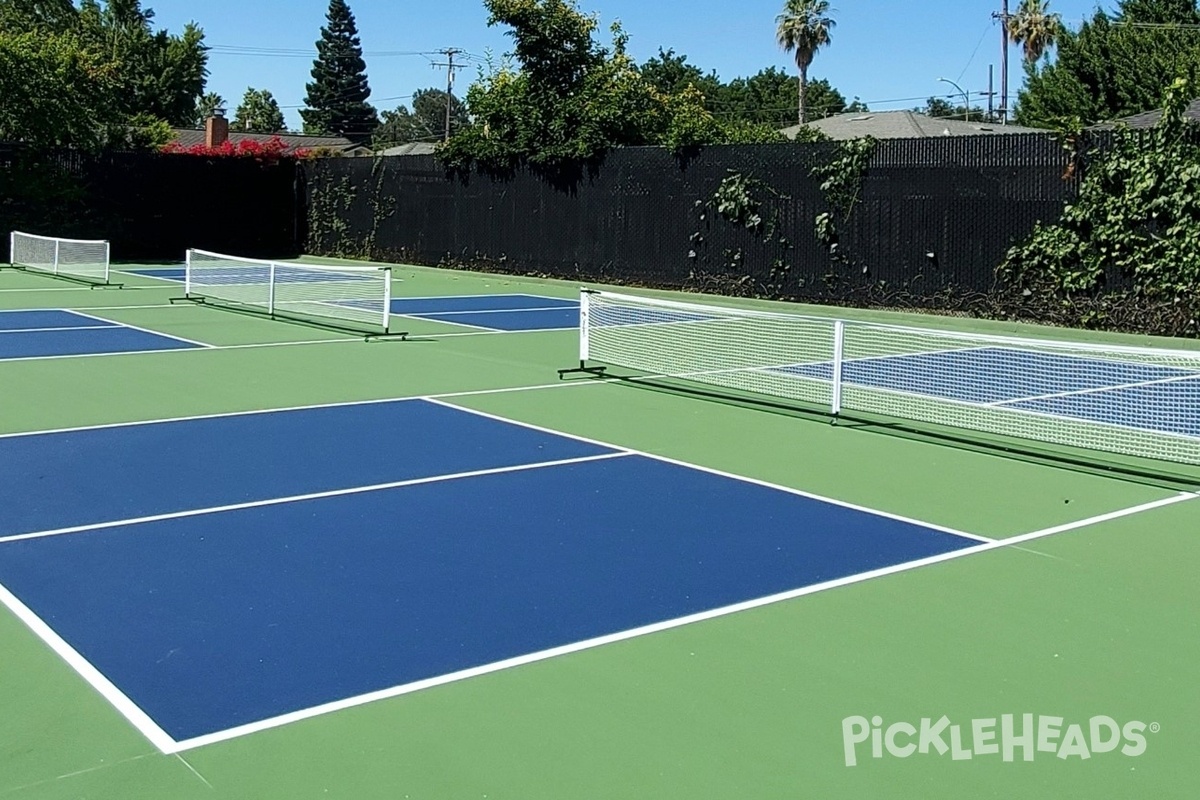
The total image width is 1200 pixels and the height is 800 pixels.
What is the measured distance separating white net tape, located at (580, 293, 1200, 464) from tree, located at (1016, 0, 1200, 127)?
92.9 ft

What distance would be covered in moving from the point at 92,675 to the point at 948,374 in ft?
35.4

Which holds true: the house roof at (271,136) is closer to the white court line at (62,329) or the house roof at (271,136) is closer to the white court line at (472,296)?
the white court line at (472,296)

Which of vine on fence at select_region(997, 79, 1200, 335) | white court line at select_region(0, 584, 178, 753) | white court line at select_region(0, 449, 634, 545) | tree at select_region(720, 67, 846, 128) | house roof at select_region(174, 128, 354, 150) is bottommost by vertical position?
white court line at select_region(0, 584, 178, 753)

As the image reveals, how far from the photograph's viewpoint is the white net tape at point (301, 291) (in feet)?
62.1

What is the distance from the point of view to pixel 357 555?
7180 millimetres

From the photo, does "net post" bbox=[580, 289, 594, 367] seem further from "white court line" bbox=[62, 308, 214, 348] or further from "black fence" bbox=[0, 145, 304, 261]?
"black fence" bbox=[0, 145, 304, 261]

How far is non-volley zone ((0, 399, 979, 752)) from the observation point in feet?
18.1

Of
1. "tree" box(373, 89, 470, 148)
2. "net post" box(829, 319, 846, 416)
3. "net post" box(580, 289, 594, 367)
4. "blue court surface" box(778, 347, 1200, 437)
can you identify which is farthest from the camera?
"tree" box(373, 89, 470, 148)

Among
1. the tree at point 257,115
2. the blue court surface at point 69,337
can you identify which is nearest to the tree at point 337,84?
the tree at point 257,115

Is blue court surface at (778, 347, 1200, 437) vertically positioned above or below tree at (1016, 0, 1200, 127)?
below

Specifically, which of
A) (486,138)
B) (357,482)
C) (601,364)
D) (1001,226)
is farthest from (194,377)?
(486,138)

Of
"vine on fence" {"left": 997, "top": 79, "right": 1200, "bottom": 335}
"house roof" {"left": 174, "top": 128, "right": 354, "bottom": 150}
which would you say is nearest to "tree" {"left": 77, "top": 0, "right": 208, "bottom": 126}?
"house roof" {"left": 174, "top": 128, "right": 354, "bottom": 150}

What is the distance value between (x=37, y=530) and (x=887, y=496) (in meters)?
5.19

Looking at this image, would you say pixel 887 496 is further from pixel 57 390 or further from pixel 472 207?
pixel 472 207
